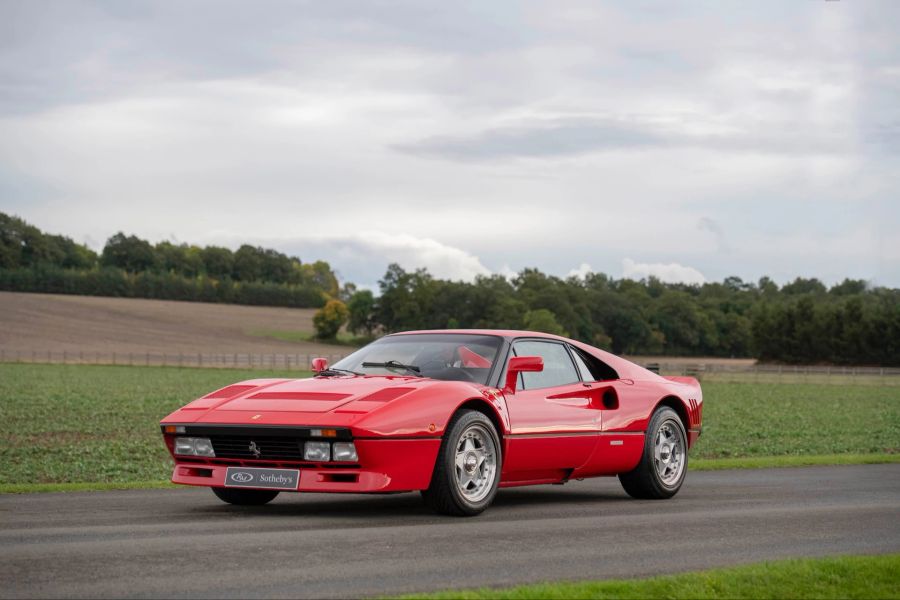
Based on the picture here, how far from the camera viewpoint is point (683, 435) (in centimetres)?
1206

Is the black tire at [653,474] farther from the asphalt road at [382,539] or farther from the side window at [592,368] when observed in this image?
the side window at [592,368]

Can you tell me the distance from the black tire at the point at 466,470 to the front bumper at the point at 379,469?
0.10m

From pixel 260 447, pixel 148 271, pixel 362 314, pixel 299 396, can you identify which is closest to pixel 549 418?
pixel 299 396

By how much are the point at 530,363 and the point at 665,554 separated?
2795 millimetres

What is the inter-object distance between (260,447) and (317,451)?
496 millimetres

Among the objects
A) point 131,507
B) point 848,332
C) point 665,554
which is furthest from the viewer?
point 848,332

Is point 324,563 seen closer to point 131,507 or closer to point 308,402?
point 308,402

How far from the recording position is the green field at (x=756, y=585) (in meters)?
6.01

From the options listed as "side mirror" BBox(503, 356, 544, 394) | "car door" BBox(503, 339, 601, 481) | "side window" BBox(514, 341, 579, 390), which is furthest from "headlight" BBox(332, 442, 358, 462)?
"side window" BBox(514, 341, 579, 390)

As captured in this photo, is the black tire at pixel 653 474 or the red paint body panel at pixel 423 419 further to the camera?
the black tire at pixel 653 474

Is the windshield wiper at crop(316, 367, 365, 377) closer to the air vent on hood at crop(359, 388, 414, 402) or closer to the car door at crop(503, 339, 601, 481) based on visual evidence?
the air vent on hood at crop(359, 388, 414, 402)

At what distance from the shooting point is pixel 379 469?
29.0ft

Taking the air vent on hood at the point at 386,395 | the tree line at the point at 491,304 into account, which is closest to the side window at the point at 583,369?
the air vent on hood at the point at 386,395

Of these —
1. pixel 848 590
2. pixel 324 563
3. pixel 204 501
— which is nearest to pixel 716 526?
pixel 848 590
